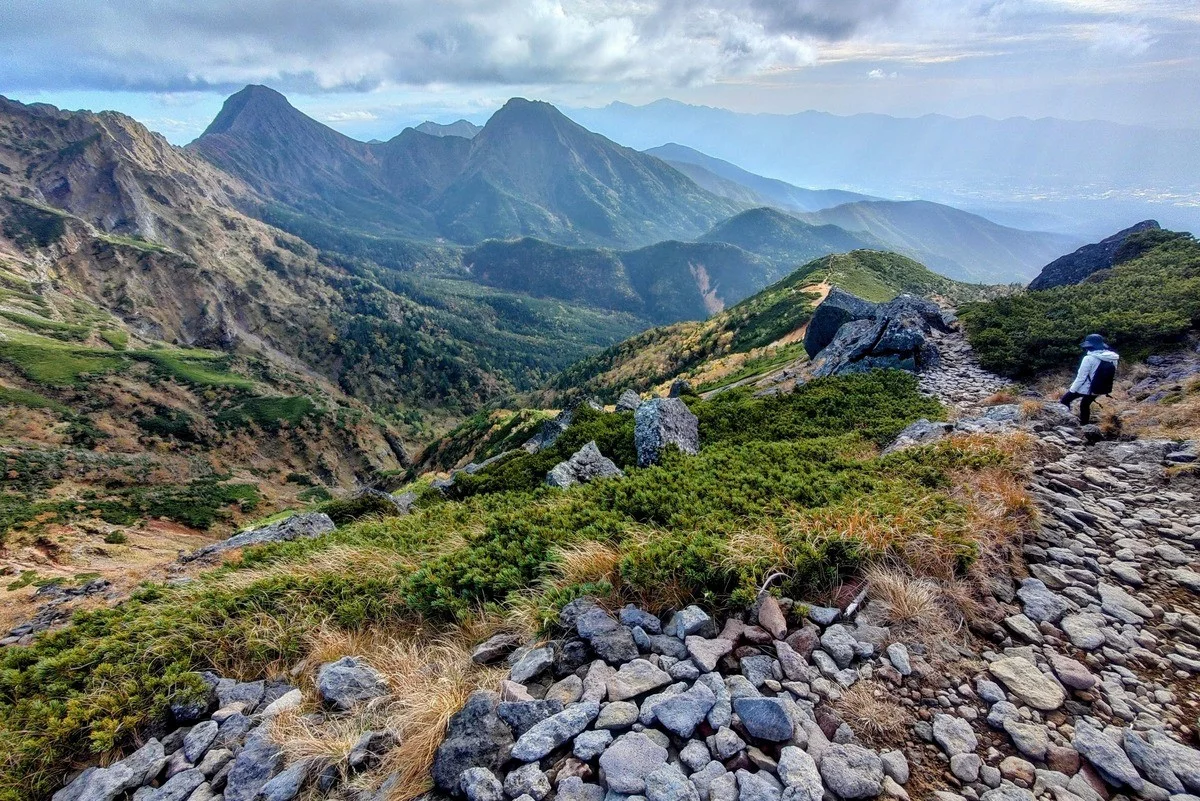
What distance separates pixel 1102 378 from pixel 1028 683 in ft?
37.6

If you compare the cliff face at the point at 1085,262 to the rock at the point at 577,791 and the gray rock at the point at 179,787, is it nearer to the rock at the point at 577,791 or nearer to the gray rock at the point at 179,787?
the rock at the point at 577,791

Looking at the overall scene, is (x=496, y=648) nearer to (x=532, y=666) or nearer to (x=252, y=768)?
A: (x=532, y=666)

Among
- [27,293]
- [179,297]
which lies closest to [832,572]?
[27,293]

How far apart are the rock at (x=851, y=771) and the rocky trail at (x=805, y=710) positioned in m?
0.01

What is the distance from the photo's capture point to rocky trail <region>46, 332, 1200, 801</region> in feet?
11.4

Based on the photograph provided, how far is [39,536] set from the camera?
34.7 m

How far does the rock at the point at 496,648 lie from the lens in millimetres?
5317

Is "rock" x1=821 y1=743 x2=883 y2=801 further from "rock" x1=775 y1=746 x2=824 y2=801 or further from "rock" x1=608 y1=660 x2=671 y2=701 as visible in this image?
"rock" x1=608 y1=660 x2=671 y2=701

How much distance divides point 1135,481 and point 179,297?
19740cm

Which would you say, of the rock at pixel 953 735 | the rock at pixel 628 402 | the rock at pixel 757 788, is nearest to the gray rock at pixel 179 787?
the rock at pixel 757 788

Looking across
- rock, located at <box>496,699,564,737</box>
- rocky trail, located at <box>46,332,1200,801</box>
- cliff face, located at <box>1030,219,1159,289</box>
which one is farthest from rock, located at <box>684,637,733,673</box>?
cliff face, located at <box>1030,219,1159,289</box>

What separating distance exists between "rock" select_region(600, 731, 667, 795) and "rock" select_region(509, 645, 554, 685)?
1.20 metres

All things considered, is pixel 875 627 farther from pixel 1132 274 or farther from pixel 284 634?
pixel 1132 274

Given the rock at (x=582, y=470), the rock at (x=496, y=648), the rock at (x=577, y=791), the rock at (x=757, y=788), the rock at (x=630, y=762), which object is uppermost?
the rock at (x=757, y=788)
